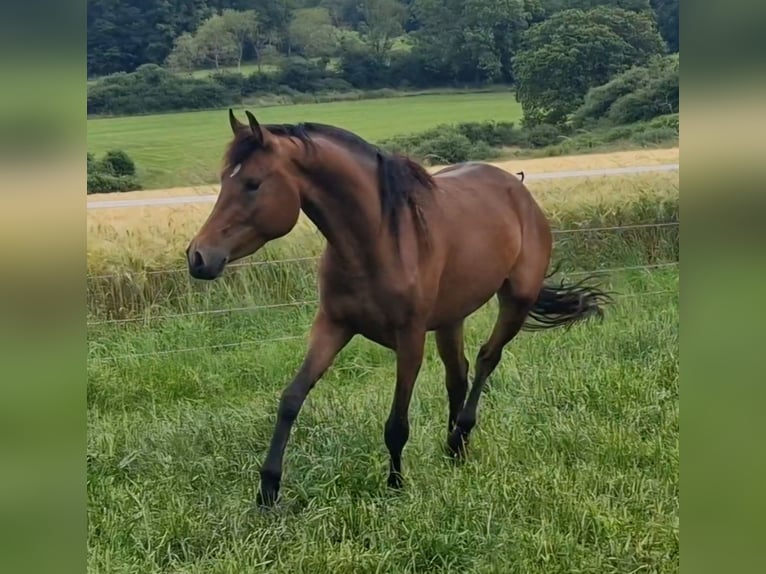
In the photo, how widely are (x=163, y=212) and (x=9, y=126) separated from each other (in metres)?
0.46

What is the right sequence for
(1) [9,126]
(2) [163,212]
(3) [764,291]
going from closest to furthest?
1. (1) [9,126]
2. (2) [163,212]
3. (3) [764,291]

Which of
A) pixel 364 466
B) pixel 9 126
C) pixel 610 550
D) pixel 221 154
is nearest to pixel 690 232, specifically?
pixel 610 550

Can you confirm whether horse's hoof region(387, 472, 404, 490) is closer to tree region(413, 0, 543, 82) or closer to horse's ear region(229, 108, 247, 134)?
horse's ear region(229, 108, 247, 134)

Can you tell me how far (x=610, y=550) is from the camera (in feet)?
8.53

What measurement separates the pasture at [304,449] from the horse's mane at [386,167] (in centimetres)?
22

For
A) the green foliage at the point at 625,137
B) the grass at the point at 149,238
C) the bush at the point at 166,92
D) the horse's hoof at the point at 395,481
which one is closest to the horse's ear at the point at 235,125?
the bush at the point at 166,92

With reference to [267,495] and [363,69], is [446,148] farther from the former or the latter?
[267,495]

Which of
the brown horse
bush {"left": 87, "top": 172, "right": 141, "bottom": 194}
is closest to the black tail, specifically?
the brown horse

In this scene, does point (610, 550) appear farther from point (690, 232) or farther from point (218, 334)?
point (218, 334)

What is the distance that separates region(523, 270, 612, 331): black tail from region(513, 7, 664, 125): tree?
512mm

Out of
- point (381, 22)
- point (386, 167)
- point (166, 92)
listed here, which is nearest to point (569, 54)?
point (381, 22)

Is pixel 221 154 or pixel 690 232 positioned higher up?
pixel 221 154

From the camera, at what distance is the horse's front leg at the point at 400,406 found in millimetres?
2619

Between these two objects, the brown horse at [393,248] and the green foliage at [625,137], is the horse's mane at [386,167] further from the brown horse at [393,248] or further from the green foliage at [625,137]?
the green foliage at [625,137]
